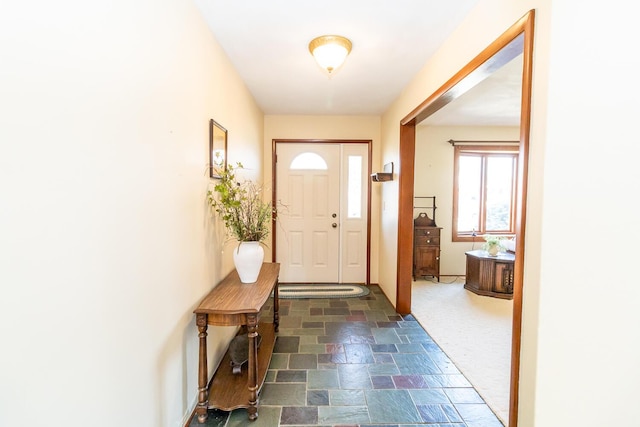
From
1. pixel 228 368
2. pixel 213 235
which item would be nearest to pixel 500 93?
pixel 213 235

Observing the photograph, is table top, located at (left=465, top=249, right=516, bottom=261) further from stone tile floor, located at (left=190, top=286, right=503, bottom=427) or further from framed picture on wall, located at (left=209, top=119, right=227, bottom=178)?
framed picture on wall, located at (left=209, top=119, right=227, bottom=178)

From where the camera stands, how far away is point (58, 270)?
869 mm

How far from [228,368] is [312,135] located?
10.4 feet

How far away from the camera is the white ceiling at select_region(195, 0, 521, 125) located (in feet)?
6.19

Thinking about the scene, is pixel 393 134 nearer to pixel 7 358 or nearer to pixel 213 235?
pixel 213 235

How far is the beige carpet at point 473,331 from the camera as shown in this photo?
2.15m

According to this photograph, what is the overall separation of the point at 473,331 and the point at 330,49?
2.84 metres

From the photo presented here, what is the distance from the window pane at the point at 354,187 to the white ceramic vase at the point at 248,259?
2496mm

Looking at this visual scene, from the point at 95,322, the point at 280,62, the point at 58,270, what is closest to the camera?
the point at 58,270

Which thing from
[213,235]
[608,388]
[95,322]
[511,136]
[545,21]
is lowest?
[608,388]

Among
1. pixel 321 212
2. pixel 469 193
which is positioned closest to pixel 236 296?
pixel 321 212

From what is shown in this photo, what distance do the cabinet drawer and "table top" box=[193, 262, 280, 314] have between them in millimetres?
2955

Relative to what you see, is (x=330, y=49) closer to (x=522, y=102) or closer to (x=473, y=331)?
(x=522, y=102)

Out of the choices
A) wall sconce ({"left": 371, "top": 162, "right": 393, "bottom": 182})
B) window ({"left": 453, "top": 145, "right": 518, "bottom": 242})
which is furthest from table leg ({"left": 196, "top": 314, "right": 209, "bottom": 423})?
window ({"left": 453, "top": 145, "right": 518, "bottom": 242})
